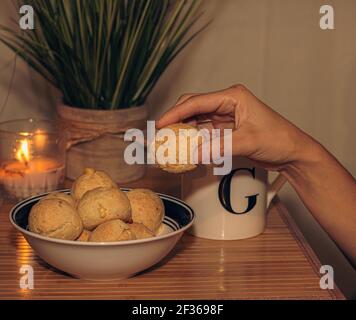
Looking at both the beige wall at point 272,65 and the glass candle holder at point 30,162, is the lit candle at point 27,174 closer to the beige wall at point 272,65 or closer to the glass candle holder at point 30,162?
the glass candle holder at point 30,162

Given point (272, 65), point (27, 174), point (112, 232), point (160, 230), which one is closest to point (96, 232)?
point (112, 232)

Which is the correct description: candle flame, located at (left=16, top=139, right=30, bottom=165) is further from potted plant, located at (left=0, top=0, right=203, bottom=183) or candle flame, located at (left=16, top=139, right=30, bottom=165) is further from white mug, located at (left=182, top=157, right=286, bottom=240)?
white mug, located at (left=182, top=157, right=286, bottom=240)

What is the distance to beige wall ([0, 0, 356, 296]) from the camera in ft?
4.53

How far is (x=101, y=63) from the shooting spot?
3.84 feet

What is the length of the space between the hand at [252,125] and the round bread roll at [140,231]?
15cm

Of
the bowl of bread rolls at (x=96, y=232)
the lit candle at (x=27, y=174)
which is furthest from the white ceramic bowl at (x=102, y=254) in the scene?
the lit candle at (x=27, y=174)

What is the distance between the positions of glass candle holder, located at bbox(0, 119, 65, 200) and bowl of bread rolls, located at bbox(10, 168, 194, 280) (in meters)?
0.24

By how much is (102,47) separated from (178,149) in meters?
0.34

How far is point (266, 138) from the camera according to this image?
0.92m

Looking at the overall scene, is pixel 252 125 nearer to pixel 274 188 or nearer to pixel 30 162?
pixel 274 188

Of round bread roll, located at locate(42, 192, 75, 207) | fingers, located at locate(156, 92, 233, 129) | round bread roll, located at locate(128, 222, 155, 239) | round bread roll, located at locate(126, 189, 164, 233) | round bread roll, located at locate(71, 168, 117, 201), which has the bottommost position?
round bread roll, located at locate(128, 222, 155, 239)

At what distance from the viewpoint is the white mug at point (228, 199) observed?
0.98m

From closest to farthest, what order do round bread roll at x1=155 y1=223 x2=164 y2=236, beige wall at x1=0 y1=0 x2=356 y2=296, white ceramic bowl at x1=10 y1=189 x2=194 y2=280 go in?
white ceramic bowl at x1=10 y1=189 x2=194 y2=280
round bread roll at x1=155 y1=223 x2=164 y2=236
beige wall at x1=0 y1=0 x2=356 y2=296

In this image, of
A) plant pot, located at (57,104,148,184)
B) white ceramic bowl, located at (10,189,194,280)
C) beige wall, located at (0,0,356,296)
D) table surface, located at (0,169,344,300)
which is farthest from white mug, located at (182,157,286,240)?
beige wall, located at (0,0,356,296)
